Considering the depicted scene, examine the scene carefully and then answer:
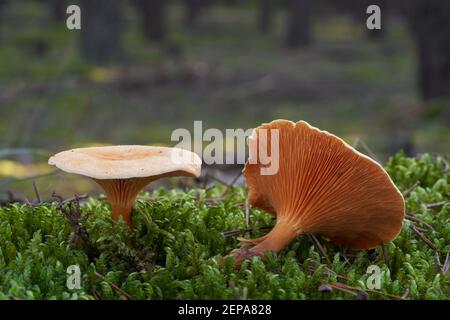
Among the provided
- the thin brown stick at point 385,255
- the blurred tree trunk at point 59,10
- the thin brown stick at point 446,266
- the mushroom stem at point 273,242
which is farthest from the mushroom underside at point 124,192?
the blurred tree trunk at point 59,10

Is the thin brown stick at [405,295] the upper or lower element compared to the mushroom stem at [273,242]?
lower

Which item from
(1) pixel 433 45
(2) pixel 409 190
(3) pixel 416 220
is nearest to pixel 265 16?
(1) pixel 433 45

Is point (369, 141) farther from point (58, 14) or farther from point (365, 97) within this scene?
point (58, 14)

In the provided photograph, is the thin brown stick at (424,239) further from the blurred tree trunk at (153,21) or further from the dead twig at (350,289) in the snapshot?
the blurred tree trunk at (153,21)

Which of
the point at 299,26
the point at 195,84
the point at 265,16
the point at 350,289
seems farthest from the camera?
the point at 265,16

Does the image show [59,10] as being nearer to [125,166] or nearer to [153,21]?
[153,21]

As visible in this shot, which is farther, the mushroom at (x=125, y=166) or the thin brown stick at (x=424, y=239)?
the thin brown stick at (x=424, y=239)

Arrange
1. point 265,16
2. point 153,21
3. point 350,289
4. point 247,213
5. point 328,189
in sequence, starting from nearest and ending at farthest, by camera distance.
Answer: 1. point 350,289
2. point 328,189
3. point 247,213
4. point 153,21
5. point 265,16
